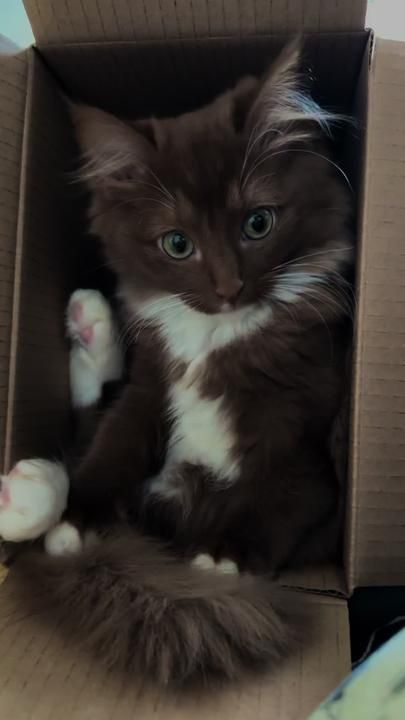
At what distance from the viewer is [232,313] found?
1.40 m

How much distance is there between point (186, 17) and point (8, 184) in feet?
1.44

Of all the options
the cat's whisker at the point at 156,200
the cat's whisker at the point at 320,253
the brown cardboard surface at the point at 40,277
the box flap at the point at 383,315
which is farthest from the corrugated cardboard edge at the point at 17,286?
the box flap at the point at 383,315

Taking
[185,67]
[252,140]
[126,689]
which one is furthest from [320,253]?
[126,689]

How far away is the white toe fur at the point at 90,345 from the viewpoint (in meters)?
1.66

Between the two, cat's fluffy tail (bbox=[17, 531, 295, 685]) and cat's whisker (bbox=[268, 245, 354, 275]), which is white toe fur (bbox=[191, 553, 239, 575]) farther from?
cat's whisker (bbox=[268, 245, 354, 275])

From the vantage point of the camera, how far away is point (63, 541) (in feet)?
4.52

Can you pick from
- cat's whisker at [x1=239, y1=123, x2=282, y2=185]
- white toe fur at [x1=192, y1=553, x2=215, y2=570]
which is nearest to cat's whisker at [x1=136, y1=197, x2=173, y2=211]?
cat's whisker at [x1=239, y1=123, x2=282, y2=185]

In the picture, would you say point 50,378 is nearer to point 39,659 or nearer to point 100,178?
point 100,178

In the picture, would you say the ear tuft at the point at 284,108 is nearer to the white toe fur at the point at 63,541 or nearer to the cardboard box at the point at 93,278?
the cardboard box at the point at 93,278

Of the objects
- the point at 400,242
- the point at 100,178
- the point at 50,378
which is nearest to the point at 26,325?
the point at 50,378

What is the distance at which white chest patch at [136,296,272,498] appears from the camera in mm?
1453

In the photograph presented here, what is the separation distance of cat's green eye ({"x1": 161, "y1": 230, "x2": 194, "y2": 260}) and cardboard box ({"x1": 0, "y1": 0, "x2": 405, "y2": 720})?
27 centimetres

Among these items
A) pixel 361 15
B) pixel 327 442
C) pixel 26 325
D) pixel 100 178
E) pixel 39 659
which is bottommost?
pixel 39 659

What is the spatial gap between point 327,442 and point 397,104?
60cm
